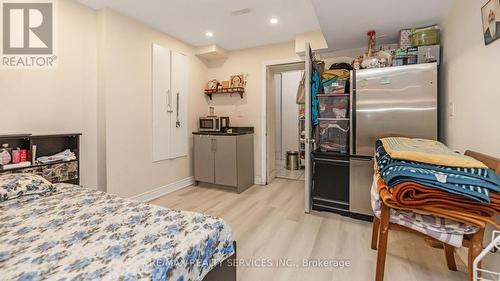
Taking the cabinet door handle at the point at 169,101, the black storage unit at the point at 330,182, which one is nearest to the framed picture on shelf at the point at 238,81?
the cabinet door handle at the point at 169,101

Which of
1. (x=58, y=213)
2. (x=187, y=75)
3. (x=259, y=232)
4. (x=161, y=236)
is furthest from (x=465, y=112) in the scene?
(x=187, y=75)

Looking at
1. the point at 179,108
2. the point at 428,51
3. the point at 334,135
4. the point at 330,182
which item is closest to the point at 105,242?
the point at 330,182

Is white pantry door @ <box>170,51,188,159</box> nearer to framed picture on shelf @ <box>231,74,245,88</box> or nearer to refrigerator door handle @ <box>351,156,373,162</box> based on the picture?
framed picture on shelf @ <box>231,74,245,88</box>

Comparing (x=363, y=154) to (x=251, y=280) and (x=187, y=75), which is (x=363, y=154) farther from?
(x=187, y=75)

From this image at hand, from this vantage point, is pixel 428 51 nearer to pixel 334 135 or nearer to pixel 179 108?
pixel 334 135

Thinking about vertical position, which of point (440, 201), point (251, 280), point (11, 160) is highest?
point (11, 160)

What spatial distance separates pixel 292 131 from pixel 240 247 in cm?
443

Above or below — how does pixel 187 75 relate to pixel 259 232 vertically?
above

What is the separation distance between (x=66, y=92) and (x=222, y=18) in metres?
2.08

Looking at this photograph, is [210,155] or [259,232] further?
[210,155]

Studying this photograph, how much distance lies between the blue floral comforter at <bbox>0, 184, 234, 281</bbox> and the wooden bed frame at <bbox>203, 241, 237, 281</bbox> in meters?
0.04

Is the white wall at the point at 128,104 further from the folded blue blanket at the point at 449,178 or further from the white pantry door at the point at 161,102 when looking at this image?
the folded blue blanket at the point at 449,178

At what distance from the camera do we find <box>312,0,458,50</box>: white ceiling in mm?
1982

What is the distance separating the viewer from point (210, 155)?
381 centimetres
